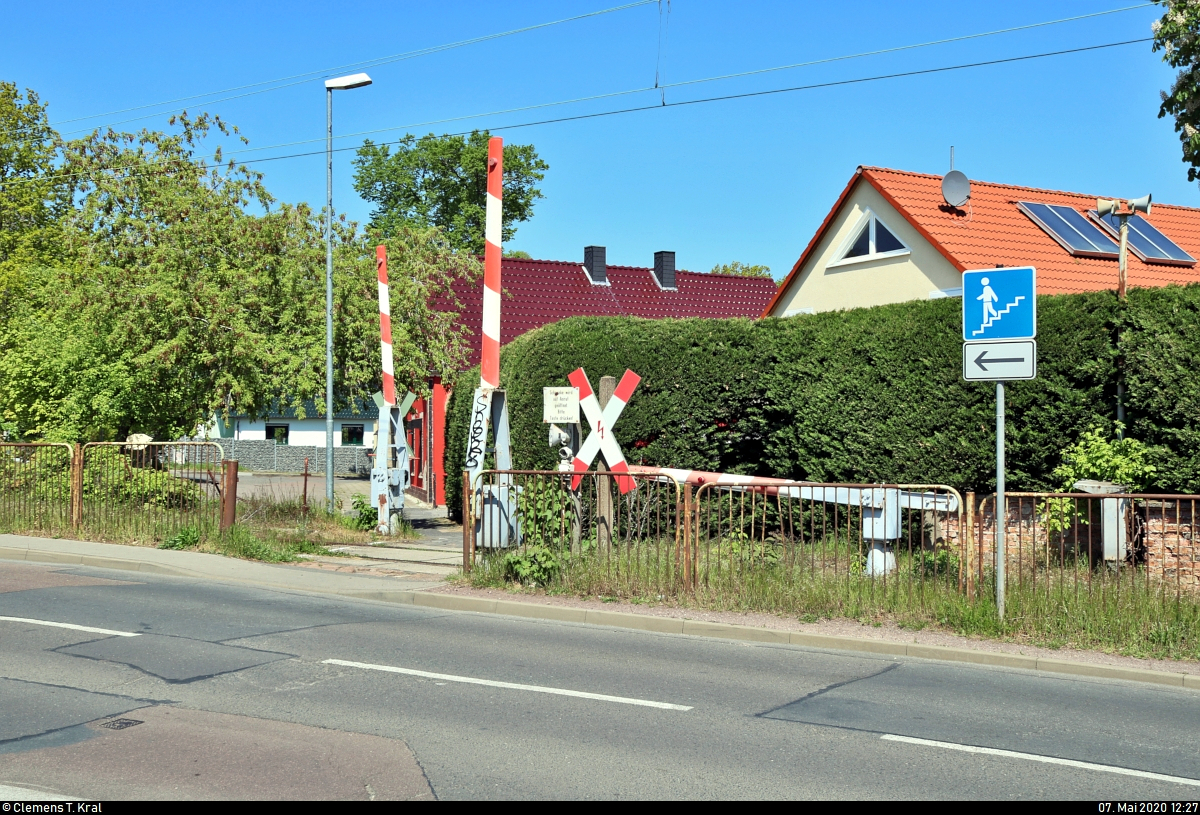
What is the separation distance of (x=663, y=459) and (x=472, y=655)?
6798mm

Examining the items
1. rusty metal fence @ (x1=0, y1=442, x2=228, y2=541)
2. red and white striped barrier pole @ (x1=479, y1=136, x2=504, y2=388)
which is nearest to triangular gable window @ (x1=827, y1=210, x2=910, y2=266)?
red and white striped barrier pole @ (x1=479, y1=136, x2=504, y2=388)

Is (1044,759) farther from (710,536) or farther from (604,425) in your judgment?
(604,425)

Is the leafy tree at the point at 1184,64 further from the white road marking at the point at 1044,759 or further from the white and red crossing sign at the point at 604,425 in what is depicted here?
the white road marking at the point at 1044,759

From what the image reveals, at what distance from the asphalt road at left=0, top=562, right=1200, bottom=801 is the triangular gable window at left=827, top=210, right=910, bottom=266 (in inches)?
605

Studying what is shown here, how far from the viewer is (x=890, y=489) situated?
11.0 metres

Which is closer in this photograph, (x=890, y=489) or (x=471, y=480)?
(x=890, y=489)

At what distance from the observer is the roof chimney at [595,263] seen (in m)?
41.1

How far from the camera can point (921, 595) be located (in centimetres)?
1046

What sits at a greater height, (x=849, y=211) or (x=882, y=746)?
(x=849, y=211)

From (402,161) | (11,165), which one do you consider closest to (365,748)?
(11,165)

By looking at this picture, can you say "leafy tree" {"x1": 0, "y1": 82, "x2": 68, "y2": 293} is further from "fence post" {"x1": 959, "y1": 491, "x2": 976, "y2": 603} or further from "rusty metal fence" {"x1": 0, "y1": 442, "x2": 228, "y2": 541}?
"fence post" {"x1": 959, "y1": 491, "x2": 976, "y2": 603}

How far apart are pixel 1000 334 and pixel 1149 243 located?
1596cm

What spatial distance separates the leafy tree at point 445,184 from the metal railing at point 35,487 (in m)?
37.0
